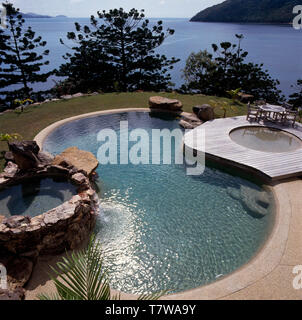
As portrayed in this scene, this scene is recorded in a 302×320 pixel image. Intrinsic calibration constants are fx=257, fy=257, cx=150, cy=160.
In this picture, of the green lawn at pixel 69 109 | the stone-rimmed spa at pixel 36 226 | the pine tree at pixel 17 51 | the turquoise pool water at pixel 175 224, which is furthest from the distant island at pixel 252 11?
the stone-rimmed spa at pixel 36 226

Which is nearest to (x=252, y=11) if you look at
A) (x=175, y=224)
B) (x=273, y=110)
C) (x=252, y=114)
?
(x=252, y=114)

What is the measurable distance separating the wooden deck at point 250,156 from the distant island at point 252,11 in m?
70.7

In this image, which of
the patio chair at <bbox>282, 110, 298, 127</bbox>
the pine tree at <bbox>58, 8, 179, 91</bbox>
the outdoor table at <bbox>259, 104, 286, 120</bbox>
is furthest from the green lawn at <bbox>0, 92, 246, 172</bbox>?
the pine tree at <bbox>58, 8, 179, 91</bbox>

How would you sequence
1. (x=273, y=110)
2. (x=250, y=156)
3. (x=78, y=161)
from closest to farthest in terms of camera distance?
(x=78, y=161)
(x=250, y=156)
(x=273, y=110)

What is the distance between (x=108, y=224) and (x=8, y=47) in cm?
2217

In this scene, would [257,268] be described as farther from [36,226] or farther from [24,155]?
[24,155]

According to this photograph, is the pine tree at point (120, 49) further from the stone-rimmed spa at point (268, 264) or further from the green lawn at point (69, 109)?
the stone-rimmed spa at point (268, 264)

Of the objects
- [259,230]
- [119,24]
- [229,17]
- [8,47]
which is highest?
[229,17]

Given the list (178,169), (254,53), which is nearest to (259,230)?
(178,169)

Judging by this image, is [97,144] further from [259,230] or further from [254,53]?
[254,53]

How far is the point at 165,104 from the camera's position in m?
15.5

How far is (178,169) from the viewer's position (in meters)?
9.46

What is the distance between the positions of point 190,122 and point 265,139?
391 cm

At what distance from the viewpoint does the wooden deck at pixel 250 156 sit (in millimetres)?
8734
